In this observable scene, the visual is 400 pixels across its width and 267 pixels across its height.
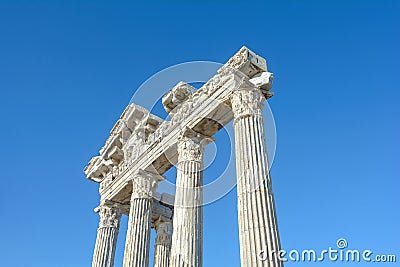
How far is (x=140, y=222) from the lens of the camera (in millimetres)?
20562

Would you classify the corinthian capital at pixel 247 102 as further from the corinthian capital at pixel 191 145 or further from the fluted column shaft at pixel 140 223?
the fluted column shaft at pixel 140 223

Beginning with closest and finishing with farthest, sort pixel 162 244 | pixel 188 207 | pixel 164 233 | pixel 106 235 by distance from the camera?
pixel 188 207 < pixel 106 235 < pixel 162 244 < pixel 164 233

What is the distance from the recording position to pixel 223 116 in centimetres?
1789

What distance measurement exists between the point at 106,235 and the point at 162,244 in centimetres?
488

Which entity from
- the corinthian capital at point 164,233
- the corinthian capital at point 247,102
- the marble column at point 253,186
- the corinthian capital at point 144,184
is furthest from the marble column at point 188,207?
the corinthian capital at point 164,233

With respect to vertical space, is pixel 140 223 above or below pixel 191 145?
below

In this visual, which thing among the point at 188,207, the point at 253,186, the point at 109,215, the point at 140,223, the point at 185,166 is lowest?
the point at 253,186

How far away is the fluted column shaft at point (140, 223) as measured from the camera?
1958 centimetres

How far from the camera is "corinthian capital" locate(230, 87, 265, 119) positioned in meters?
15.3

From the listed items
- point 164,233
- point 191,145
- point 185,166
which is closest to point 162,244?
point 164,233

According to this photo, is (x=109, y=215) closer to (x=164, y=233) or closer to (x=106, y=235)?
(x=106, y=235)

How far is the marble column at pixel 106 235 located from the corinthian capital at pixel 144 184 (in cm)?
363

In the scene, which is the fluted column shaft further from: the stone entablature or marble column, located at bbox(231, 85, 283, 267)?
marble column, located at bbox(231, 85, 283, 267)

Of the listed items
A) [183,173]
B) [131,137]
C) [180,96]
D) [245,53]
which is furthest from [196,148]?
[131,137]
